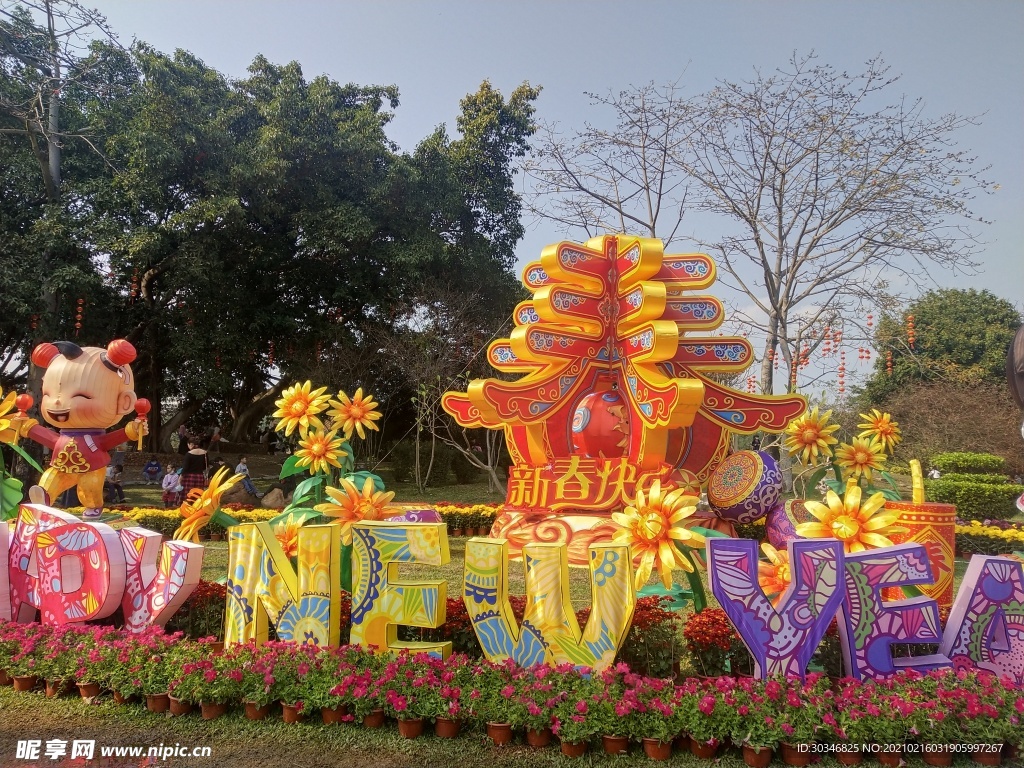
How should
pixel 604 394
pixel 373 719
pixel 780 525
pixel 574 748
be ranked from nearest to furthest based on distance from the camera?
1. pixel 574 748
2. pixel 373 719
3. pixel 780 525
4. pixel 604 394

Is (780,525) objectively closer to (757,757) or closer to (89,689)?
(757,757)

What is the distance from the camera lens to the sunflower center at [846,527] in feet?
14.8

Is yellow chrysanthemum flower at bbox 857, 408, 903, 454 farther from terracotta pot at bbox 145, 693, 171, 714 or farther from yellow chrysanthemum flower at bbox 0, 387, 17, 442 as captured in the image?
yellow chrysanthemum flower at bbox 0, 387, 17, 442

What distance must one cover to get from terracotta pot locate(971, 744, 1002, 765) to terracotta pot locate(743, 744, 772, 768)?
1065mm

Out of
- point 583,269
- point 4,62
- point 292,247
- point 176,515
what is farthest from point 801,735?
point 4,62

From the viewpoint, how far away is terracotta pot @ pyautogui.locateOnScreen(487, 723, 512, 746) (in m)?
3.87

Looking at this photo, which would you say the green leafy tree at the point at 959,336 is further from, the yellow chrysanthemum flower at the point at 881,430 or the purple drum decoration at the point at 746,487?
the purple drum decoration at the point at 746,487

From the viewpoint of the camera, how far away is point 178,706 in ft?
14.0

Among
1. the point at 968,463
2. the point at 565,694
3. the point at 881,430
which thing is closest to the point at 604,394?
the point at 881,430

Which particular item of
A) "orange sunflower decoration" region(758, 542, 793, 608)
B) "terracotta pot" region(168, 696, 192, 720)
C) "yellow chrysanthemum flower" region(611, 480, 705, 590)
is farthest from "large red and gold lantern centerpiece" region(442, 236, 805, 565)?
"terracotta pot" region(168, 696, 192, 720)

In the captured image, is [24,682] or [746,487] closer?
[24,682]

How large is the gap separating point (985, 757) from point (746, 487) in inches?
163

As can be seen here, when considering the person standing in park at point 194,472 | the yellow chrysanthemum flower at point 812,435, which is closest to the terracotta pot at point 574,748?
the yellow chrysanthemum flower at point 812,435

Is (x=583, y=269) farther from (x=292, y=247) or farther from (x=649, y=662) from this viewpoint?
(x=292, y=247)
